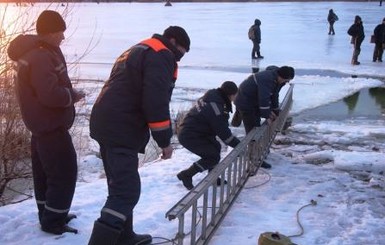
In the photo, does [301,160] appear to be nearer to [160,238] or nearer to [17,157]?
[160,238]

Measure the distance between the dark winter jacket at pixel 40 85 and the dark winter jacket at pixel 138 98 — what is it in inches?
14.3

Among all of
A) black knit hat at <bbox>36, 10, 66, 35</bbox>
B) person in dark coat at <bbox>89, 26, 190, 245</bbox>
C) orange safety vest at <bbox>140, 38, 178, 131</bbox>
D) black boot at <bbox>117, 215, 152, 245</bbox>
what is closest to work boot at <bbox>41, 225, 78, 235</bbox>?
black boot at <bbox>117, 215, 152, 245</bbox>

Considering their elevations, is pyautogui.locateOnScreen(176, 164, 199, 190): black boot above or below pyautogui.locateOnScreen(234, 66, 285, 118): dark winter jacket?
below

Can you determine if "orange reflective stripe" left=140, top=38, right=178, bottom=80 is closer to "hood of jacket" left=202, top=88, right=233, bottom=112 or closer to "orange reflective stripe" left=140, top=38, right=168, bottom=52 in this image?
"orange reflective stripe" left=140, top=38, right=168, bottom=52

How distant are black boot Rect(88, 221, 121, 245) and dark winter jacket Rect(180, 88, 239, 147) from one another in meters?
2.16

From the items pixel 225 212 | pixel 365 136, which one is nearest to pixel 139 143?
pixel 225 212

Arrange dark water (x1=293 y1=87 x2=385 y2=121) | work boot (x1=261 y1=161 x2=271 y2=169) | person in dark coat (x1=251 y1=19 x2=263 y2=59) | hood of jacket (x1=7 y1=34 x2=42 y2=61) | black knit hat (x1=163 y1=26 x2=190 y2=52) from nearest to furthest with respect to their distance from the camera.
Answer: black knit hat (x1=163 y1=26 x2=190 y2=52) < hood of jacket (x1=7 y1=34 x2=42 y2=61) < work boot (x1=261 y1=161 x2=271 y2=169) < dark water (x1=293 y1=87 x2=385 y2=121) < person in dark coat (x1=251 y1=19 x2=263 y2=59)

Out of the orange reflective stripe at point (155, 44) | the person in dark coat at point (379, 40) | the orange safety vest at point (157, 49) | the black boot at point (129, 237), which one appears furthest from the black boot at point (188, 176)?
the person in dark coat at point (379, 40)

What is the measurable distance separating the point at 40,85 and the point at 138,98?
75cm

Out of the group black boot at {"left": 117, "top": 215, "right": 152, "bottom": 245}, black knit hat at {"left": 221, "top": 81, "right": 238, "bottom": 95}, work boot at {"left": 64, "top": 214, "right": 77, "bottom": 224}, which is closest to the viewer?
black boot at {"left": 117, "top": 215, "right": 152, "bottom": 245}

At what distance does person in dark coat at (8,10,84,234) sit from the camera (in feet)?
11.0

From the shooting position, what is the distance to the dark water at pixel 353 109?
9.66m

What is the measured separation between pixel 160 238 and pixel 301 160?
11.0ft

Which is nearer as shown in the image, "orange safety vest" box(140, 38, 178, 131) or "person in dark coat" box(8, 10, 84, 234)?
"orange safety vest" box(140, 38, 178, 131)
